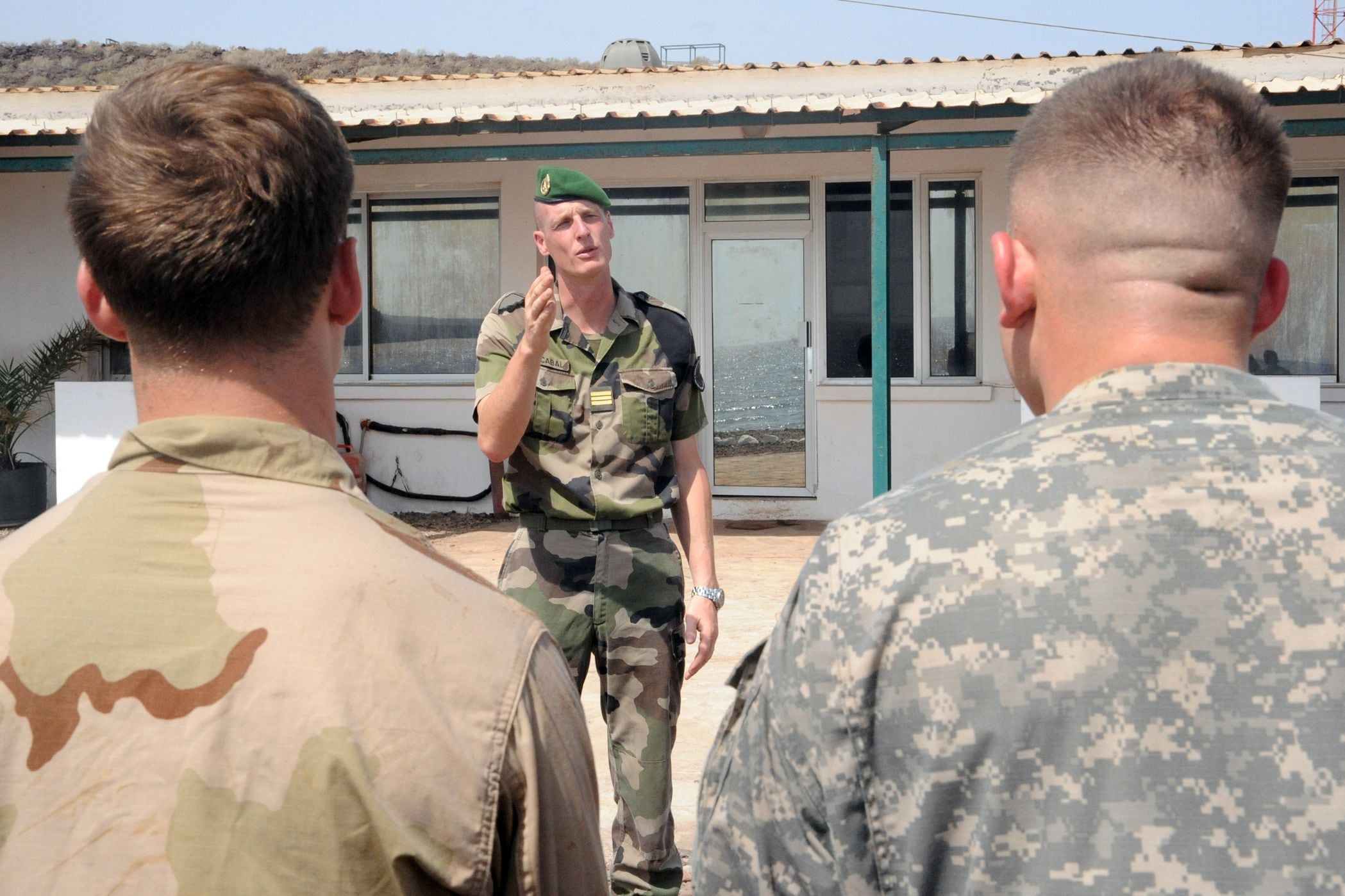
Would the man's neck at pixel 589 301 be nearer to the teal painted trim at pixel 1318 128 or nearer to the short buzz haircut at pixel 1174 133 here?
the short buzz haircut at pixel 1174 133

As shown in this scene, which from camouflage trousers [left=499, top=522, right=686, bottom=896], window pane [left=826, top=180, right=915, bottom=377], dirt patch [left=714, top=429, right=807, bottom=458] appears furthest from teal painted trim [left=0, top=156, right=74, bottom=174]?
camouflage trousers [left=499, top=522, right=686, bottom=896]

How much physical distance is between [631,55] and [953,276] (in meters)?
4.68

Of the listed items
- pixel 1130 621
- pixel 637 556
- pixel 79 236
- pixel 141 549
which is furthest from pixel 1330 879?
pixel 637 556

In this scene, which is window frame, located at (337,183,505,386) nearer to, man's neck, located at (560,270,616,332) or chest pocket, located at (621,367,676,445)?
man's neck, located at (560,270,616,332)

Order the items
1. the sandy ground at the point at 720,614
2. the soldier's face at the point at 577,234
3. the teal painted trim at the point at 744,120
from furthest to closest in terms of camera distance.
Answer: the teal painted trim at the point at 744,120, the sandy ground at the point at 720,614, the soldier's face at the point at 577,234

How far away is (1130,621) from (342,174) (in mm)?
896

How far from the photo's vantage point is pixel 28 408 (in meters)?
10.3

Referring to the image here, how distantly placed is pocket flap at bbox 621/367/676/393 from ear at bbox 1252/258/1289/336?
2121 millimetres

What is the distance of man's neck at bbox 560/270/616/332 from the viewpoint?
3385 millimetres

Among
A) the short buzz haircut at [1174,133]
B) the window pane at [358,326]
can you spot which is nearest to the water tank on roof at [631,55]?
the window pane at [358,326]

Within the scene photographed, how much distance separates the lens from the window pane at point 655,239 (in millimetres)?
10359

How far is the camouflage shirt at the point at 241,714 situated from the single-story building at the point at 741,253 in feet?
26.7

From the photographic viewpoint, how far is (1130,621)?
1.16 m

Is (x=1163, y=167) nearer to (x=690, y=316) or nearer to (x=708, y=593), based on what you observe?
(x=708, y=593)
